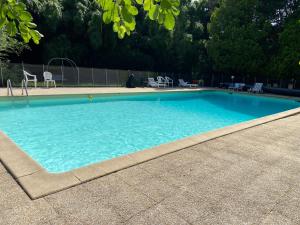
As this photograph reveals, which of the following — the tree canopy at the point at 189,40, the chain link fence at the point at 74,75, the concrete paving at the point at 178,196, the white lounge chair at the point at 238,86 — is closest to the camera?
the concrete paving at the point at 178,196

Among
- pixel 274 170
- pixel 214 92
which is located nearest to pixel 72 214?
pixel 274 170

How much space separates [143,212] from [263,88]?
21891 mm

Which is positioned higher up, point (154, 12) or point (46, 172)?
point (154, 12)

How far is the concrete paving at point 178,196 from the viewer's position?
1.98 m

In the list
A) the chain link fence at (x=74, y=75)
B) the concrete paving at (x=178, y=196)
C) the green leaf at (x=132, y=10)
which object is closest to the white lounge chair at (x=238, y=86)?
the chain link fence at (x=74, y=75)

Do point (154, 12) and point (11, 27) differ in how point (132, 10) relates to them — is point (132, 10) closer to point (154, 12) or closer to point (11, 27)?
point (154, 12)

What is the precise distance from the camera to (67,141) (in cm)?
588

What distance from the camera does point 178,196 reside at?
2.36 meters

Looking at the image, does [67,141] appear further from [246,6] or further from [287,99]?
Result: [246,6]

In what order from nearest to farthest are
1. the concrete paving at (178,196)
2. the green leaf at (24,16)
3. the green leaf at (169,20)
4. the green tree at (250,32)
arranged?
the green leaf at (169,20)
the green leaf at (24,16)
the concrete paving at (178,196)
the green tree at (250,32)

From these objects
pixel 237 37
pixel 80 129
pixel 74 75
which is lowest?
pixel 80 129

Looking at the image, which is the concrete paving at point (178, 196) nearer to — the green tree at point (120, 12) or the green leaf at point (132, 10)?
the green tree at point (120, 12)

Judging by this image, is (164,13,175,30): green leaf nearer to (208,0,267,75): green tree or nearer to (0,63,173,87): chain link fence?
(0,63,173,87): chain link fence

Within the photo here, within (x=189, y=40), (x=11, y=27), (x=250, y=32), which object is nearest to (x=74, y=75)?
(x=189, y=40)
